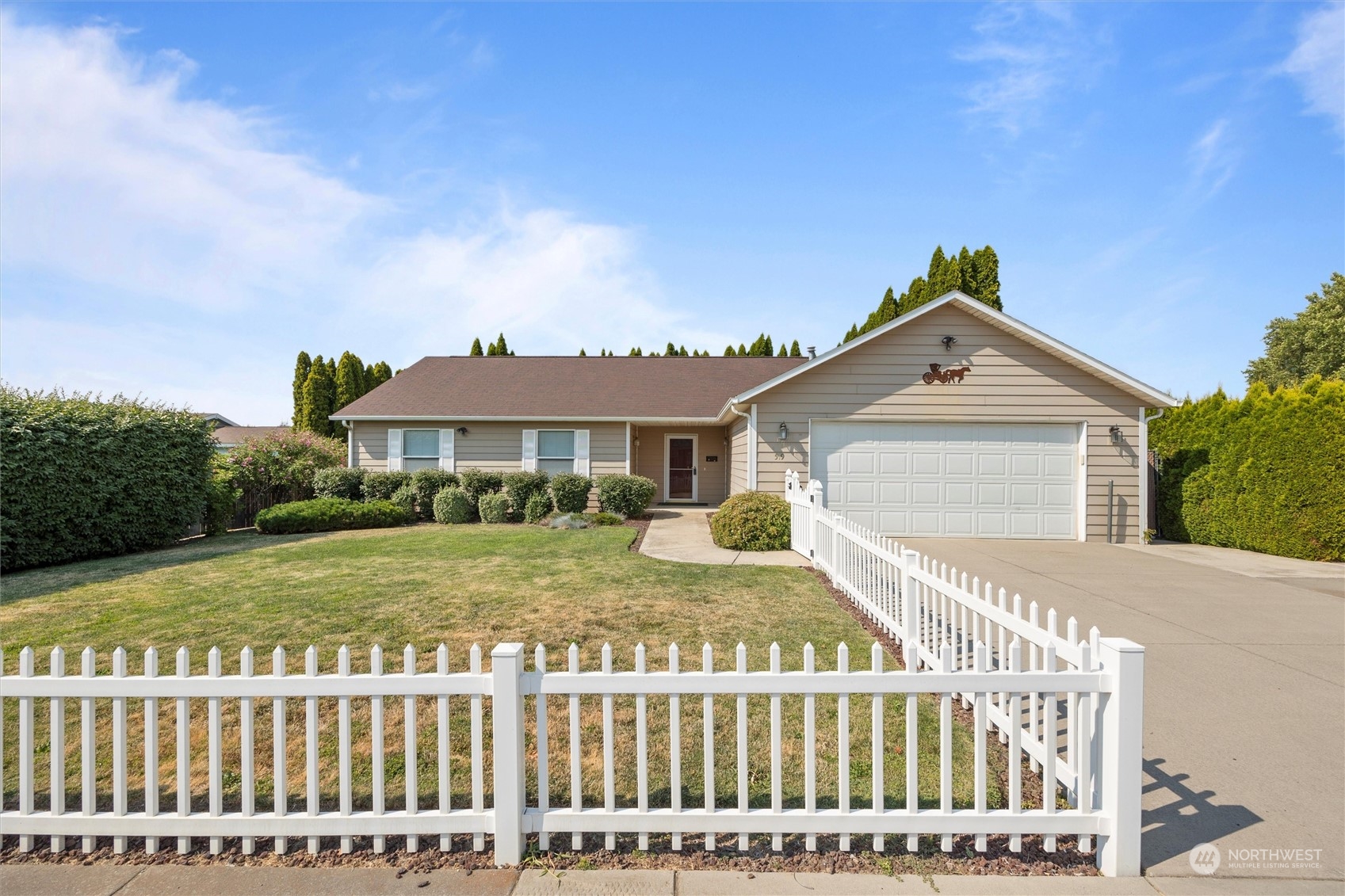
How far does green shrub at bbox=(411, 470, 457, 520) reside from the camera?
1540 centimetres

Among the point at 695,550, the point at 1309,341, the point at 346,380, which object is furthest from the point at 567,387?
the point at 1309,341

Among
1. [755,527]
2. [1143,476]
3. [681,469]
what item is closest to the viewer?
[755,527]

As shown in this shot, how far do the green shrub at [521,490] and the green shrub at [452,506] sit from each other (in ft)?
3.44

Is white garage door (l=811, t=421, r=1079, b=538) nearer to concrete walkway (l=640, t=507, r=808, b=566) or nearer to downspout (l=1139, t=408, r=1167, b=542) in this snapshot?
downspout (l=1139, t=408, r=1167, b=542)

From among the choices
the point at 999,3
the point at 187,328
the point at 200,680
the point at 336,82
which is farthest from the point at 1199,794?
the point at 187,328

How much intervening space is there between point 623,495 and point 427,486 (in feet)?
16.9

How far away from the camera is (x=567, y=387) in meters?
18.4

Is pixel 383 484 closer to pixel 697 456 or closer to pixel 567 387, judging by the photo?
pixel 567 387

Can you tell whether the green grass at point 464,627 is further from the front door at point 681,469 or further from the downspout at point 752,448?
the front door at point 681,469

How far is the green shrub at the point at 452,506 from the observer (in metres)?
14.7

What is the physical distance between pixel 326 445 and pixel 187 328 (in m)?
5.56

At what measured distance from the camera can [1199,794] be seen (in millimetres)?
2863

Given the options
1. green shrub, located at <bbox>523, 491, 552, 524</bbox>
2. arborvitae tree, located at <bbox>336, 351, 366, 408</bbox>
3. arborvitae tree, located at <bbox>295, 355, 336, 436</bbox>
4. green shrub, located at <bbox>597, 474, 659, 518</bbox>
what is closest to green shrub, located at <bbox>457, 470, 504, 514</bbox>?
green shrub, located at <bbox>523, 491, 552, 524</bbox>

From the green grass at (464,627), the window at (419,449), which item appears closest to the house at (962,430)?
the green grass at (464,627)
